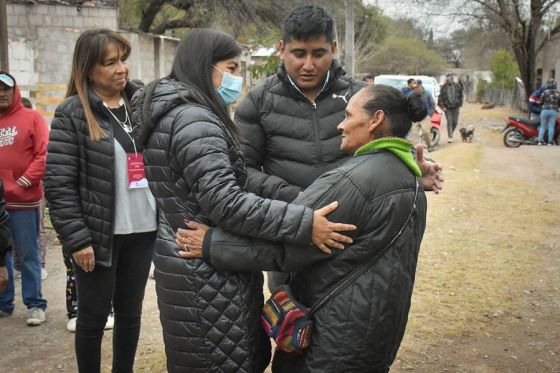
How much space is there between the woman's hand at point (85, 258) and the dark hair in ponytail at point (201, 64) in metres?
0.95

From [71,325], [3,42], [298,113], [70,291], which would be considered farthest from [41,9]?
[298,113]

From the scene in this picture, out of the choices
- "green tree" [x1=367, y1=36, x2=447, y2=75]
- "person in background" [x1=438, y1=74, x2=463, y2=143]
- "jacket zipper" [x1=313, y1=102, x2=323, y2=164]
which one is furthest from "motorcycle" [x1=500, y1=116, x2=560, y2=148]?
"green tree" [x1=367, y1=36, x2=447, y2=75]

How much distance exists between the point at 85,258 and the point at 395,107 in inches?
67.8

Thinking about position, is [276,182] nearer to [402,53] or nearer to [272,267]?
[272,267]

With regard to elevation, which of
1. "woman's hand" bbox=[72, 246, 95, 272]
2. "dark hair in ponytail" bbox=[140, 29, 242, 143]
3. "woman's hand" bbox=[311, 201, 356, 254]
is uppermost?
"dark hair in ponytail" bbox=[140, 29, 242, 143]

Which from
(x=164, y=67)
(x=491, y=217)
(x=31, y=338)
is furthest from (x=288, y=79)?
(x=164, y=67)

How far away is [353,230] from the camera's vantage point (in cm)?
211

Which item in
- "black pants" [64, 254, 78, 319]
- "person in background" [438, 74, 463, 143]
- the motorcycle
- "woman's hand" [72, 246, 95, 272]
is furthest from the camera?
"person in background" [438, 74, 463, 143]

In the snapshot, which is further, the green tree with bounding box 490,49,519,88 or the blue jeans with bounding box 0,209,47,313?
the green tree with bounding box 490,49,519,88

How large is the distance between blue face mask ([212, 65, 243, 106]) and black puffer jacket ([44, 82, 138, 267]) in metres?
0.90

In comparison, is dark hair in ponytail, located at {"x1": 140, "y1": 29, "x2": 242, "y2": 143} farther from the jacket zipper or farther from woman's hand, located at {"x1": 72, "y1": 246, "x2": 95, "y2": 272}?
woman's hand, located at {"x1": 72, "y1": 246, "x2": 95, "y2": 272}

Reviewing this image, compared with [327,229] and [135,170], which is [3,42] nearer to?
[135,170]

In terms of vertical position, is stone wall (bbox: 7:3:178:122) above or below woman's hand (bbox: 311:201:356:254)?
above

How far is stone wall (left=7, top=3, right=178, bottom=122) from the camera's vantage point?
12383 millimetres
